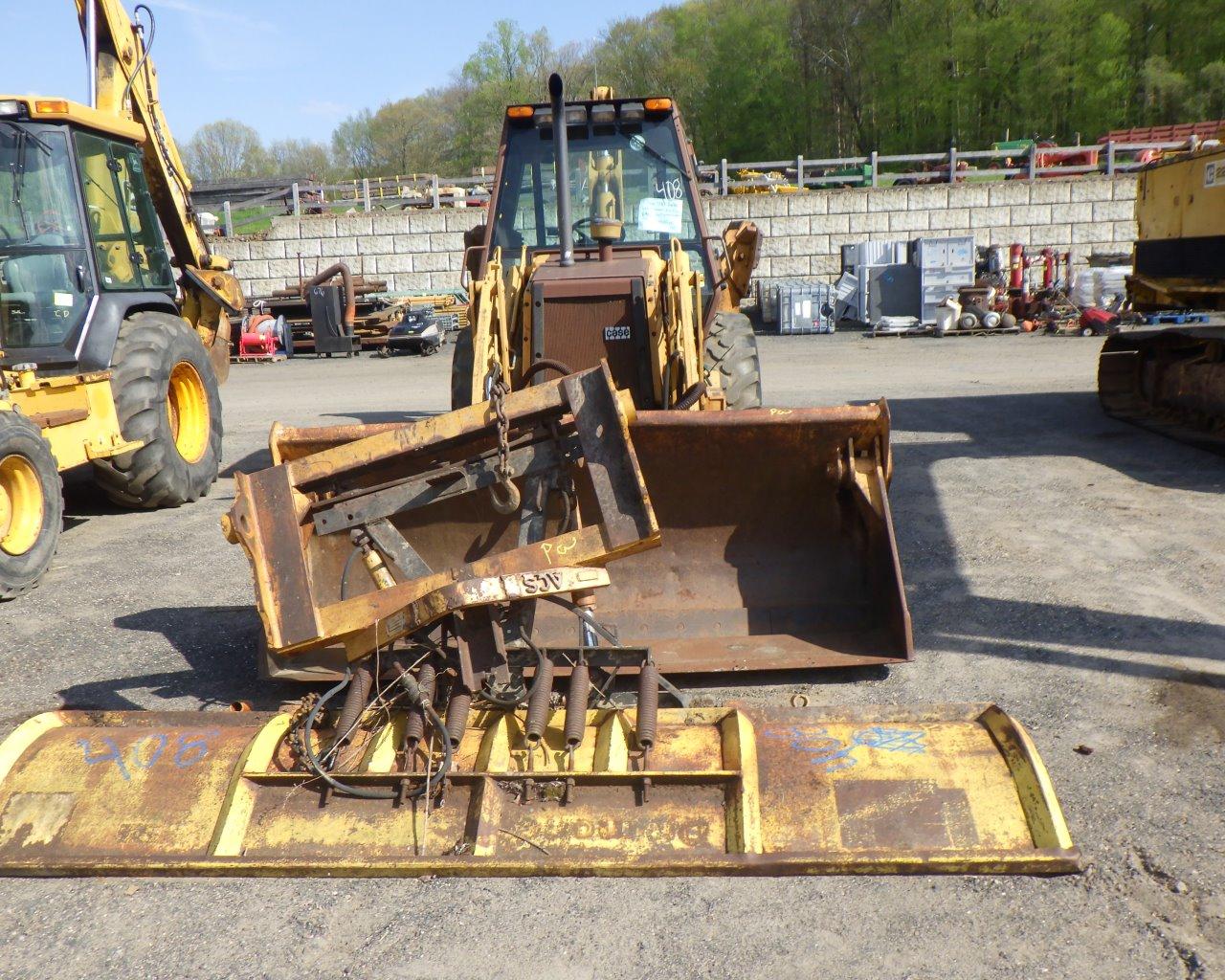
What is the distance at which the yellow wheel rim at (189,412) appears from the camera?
8000 millimetres

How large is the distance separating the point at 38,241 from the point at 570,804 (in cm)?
565

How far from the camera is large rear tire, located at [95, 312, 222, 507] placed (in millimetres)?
6988

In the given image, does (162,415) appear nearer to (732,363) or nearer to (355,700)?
(732,363)

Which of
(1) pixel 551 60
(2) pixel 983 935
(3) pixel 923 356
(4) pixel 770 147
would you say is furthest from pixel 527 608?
(1) pixel 551 60

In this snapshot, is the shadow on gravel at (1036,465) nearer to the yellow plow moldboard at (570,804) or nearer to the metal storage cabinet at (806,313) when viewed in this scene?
the yellow plow moldboard at (570,804)

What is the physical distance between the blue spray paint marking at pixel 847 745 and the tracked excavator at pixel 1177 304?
5947mm

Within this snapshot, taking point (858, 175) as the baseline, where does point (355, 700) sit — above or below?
below

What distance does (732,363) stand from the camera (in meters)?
5.91

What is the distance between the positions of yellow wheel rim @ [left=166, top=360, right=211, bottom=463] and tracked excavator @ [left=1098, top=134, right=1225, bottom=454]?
25.0ft

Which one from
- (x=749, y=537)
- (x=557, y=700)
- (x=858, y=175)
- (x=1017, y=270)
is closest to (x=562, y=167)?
(x=749, y=537)

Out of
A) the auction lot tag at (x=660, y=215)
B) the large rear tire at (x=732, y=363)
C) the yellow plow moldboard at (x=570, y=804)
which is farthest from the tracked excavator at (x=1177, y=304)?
the yellow plow moldboard at (x=570, y=804)

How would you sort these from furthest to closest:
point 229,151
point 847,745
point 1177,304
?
point 229,151 < point 1177,304 < point 847,745

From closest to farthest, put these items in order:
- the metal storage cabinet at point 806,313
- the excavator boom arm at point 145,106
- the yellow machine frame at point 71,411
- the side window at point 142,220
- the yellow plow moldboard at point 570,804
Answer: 1. the yellow plow moldboard at point 570,804
2. the yellow machine frame at point 71,411
3. the side window at point 142,220
4. the excavator boom arm at point 145,106
5. the metal storage cabinet at point 806,313

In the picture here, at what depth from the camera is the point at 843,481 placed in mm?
4371
